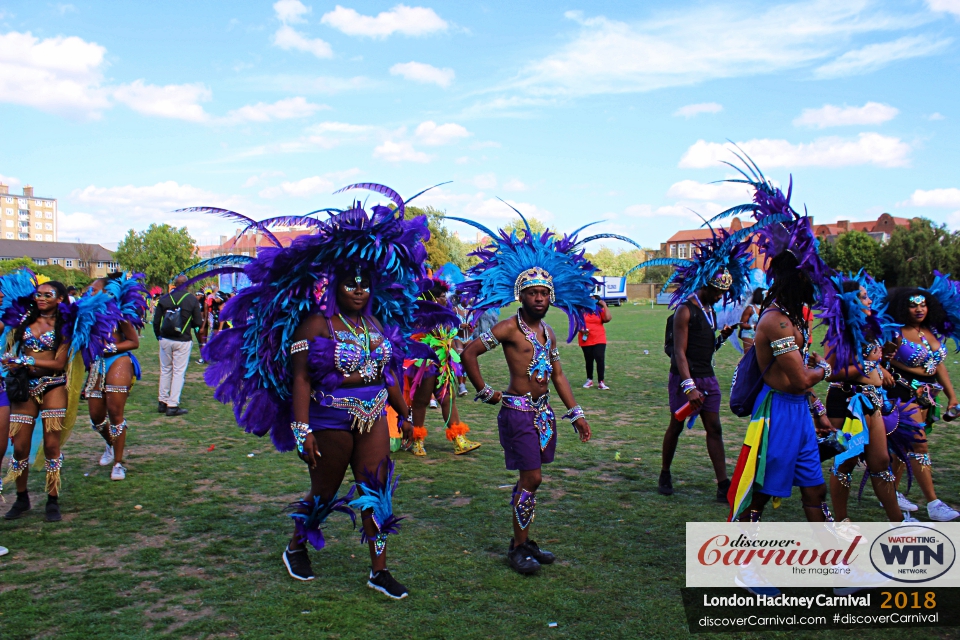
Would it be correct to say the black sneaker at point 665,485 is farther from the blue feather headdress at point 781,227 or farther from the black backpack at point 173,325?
the black backpack at point 173,325

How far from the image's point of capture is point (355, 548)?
5410 mm

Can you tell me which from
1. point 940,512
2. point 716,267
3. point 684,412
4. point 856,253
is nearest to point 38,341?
point 684,412

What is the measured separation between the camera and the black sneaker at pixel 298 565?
187 inches

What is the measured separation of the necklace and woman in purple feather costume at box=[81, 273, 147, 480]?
4023 mm

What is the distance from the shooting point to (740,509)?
4.58m

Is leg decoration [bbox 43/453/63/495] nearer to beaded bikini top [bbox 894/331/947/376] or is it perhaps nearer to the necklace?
the necklace

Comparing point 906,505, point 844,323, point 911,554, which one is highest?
point 844,323

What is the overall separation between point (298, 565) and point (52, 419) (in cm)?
297

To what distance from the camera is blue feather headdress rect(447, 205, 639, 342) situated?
213 inches

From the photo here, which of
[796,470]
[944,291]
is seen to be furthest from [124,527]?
[944,291]

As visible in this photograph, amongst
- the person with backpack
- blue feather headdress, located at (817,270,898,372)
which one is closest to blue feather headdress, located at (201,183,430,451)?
blue feather headdress, located at (817,270,898,372)

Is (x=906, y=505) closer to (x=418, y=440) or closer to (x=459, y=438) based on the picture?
(x=459, y=438)

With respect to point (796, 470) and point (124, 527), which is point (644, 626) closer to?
point (796, 470)

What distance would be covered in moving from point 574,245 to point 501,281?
28.6 inches
